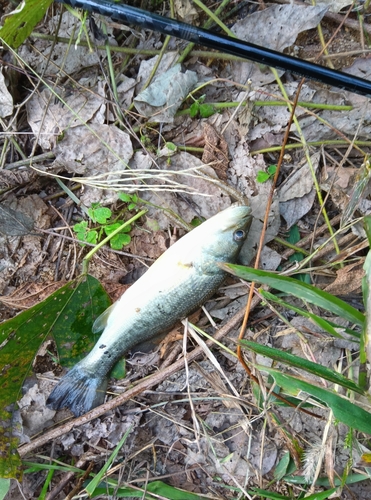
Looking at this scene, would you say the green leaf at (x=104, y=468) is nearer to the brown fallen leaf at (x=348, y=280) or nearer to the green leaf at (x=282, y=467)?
the green leaf at (x=282, y=467)

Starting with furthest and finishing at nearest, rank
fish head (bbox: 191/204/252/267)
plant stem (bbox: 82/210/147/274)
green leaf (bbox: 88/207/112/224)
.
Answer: green leaf (bbox: 88/207/112/224) → plant stem (bbox: 82/210/147/274) → fish head (bbox: 191/204/252/267)

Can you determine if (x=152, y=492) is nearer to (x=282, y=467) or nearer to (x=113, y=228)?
(x=282, y=467)

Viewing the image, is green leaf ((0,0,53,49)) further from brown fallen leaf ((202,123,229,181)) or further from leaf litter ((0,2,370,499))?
brown fallen leaf ((202,123,229,181))

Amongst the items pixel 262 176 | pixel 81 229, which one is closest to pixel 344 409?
pixel 262 176

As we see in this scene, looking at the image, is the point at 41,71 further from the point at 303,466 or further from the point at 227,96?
the point at 303,466

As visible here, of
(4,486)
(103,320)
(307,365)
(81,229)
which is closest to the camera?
(307,365)

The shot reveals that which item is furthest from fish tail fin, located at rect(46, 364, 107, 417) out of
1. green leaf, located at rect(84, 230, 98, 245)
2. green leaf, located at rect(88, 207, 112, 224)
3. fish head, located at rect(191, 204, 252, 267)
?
fish head, located at rect(191, 204, 252, 267)

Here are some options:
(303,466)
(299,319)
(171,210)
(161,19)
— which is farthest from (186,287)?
(161,19)
